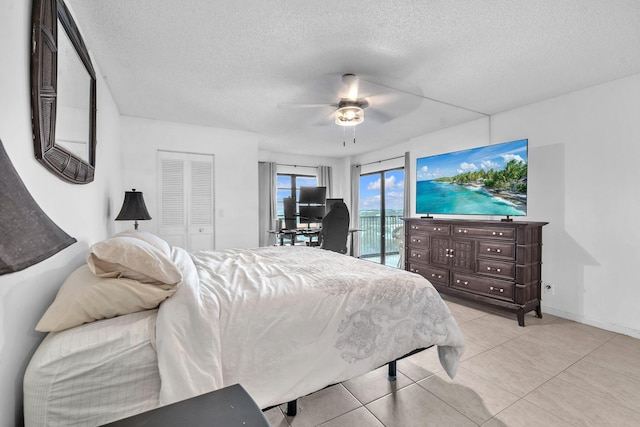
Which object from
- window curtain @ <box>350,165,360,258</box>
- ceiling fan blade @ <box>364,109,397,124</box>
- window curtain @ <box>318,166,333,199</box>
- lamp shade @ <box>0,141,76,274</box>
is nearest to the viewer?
lamp shade @ <box>0,141,76,274</box>

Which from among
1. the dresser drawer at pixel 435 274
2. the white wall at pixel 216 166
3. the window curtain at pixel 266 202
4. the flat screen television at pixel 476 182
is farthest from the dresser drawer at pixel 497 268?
the window curtain at pixel 266 202

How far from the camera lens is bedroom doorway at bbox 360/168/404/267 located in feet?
20.0

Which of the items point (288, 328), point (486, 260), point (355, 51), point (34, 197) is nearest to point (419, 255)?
point (486, 260)

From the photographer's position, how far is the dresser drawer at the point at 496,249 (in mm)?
3102

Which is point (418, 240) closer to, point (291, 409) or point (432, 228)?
point (432, 228)

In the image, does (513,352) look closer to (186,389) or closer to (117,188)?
(186,389)

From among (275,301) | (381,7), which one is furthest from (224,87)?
(275,301)

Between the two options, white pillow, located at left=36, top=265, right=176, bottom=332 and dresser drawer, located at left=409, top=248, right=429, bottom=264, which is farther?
dresser drawer, located at left=409, top=248, right=429, bottom=264

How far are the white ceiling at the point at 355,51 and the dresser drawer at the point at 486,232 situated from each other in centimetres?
152

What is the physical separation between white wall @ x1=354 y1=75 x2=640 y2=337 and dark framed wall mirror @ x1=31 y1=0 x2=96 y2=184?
4445mm

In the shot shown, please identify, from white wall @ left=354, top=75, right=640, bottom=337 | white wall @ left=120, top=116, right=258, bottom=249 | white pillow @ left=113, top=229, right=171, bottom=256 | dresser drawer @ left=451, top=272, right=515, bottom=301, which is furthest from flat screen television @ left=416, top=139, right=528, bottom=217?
white pillow @ left=113, top=229, right=171, bottom=256

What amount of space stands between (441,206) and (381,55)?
2569mm

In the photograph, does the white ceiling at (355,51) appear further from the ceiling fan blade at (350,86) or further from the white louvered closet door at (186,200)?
the white louvered closet door at (186,200)

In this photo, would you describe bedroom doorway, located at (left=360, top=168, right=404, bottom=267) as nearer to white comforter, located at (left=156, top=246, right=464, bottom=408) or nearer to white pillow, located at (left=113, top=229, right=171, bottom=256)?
white comforter, located at (left=156, top=246, right=464, bottom=408)
